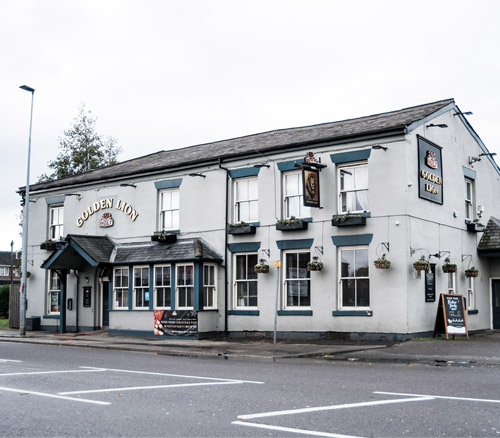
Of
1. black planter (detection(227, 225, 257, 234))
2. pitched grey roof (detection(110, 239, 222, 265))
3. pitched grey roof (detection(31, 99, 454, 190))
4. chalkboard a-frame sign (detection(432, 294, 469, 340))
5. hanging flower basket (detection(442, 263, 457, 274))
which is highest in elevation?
pitched grey roof (detection(31, 99, 454, 190))

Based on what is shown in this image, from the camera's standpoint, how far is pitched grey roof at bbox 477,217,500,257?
81.8ft

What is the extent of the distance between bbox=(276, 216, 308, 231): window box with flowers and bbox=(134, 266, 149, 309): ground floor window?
6.06 metres

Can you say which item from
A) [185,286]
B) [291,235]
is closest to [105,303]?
[185,286]

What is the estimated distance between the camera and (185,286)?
2375cm

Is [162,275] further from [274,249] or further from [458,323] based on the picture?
[458,323]

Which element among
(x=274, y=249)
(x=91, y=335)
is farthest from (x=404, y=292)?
(x=91, y=335)

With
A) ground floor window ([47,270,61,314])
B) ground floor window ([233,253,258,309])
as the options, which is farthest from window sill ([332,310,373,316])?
ground floor window ([47,270,61,314])

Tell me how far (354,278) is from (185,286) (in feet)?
21.3

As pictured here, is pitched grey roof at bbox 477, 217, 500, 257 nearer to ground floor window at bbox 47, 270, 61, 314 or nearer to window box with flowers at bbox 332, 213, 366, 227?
window box with flowers at bbox 332, 213, 366, 227

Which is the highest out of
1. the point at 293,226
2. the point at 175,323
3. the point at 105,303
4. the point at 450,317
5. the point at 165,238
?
the point at 293,226

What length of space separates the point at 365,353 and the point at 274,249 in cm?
631

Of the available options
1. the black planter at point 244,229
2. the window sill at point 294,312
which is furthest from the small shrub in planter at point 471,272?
the black planter at point 244,229

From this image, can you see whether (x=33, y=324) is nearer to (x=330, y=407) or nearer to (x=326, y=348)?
(x=326, y=348)

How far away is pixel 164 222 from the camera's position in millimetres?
25922
